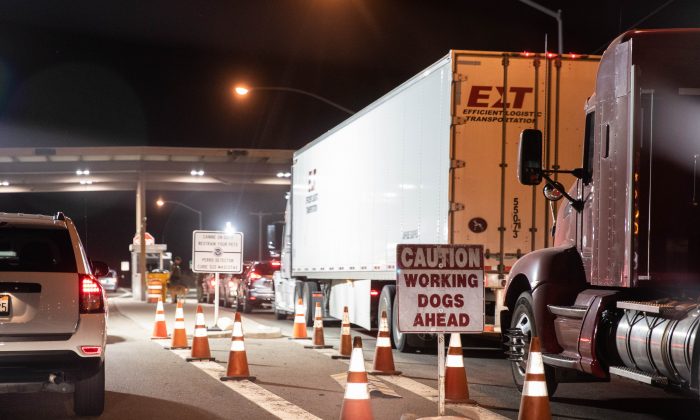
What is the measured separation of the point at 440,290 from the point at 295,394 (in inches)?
128

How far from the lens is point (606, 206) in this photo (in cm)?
883

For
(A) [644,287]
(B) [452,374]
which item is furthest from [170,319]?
(A) [644,287]

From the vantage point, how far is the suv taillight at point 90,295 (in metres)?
8.03

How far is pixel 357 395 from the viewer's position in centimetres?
732

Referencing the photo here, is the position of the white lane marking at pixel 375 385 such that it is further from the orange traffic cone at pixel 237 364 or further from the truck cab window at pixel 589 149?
the truck cab window at pixel 589 149

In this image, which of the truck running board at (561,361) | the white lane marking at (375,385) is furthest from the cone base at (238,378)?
the truck running board at (561,361)

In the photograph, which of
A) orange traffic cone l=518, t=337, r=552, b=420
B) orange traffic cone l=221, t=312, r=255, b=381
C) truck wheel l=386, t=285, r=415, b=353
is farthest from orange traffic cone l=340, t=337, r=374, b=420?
truck wheel l=386, t=285, r=415, b=353

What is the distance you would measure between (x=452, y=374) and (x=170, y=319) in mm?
15314

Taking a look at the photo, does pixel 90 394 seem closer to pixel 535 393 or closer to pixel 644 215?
pixel 535 393

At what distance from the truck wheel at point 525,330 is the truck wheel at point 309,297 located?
1170 centimetres

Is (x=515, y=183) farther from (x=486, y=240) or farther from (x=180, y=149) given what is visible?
(x=180, y=149)

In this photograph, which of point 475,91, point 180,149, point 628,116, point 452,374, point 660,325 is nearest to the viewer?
point 660,325

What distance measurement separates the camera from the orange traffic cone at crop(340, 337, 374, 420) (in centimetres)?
729

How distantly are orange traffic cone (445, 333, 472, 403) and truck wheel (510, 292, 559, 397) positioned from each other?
72 cm
